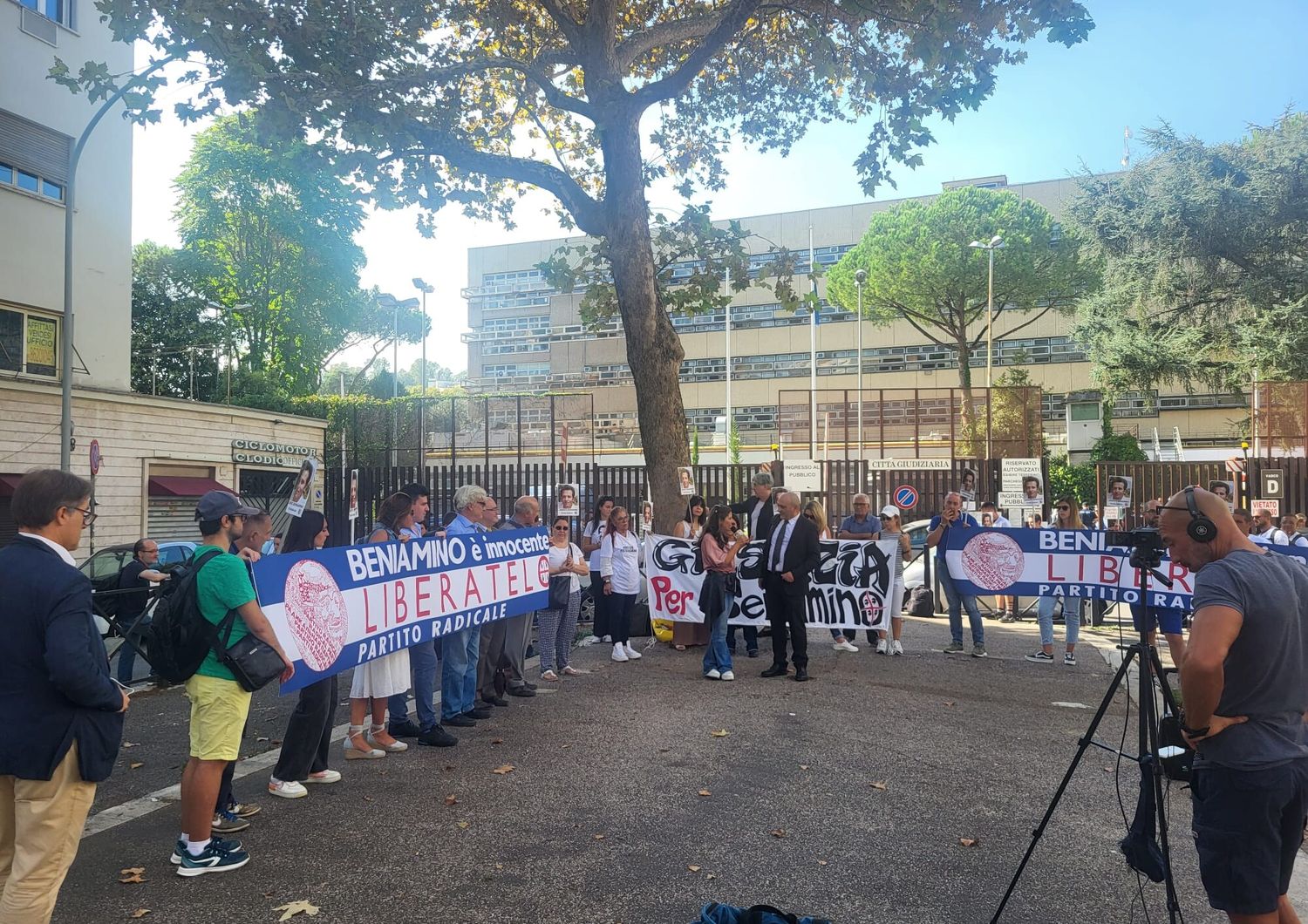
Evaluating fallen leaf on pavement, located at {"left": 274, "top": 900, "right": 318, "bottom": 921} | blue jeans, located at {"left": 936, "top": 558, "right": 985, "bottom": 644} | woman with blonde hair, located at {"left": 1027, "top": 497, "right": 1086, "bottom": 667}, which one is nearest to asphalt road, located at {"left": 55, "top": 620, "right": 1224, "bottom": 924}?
fallen leaf on pavement, located at {"left": 274, "top": 900, "right": 318, "bottom": 921}

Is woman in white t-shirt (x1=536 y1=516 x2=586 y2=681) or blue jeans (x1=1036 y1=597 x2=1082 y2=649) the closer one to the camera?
woman in white t-shirt (x1=536 y1=516 x2=586 y2=681)

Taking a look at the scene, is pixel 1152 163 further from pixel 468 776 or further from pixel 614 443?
pixel 468 776

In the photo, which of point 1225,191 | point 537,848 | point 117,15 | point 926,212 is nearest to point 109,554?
point 117,15

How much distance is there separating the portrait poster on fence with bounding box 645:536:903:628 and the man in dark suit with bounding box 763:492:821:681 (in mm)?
1150

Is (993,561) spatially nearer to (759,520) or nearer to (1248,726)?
(759,520)

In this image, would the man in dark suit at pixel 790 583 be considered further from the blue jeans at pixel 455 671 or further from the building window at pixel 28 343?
the building window at pixel 28 343

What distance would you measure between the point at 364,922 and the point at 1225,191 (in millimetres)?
41011

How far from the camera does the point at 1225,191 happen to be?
35625 millimetres

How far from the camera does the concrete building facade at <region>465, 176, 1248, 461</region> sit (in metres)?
49.8

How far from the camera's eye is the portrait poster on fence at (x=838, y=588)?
1114 centimetres

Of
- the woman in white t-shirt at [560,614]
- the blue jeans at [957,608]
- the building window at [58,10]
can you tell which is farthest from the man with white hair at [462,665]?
the building window at [58,10]

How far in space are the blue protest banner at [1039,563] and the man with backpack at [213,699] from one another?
8532 mm

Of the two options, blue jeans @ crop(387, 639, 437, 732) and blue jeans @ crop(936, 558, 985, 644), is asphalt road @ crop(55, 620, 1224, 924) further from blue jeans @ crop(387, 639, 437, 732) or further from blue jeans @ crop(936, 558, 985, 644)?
blue jeans @ crop(936, 558, 985, 644)

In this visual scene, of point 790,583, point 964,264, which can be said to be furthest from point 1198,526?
point 964,264
